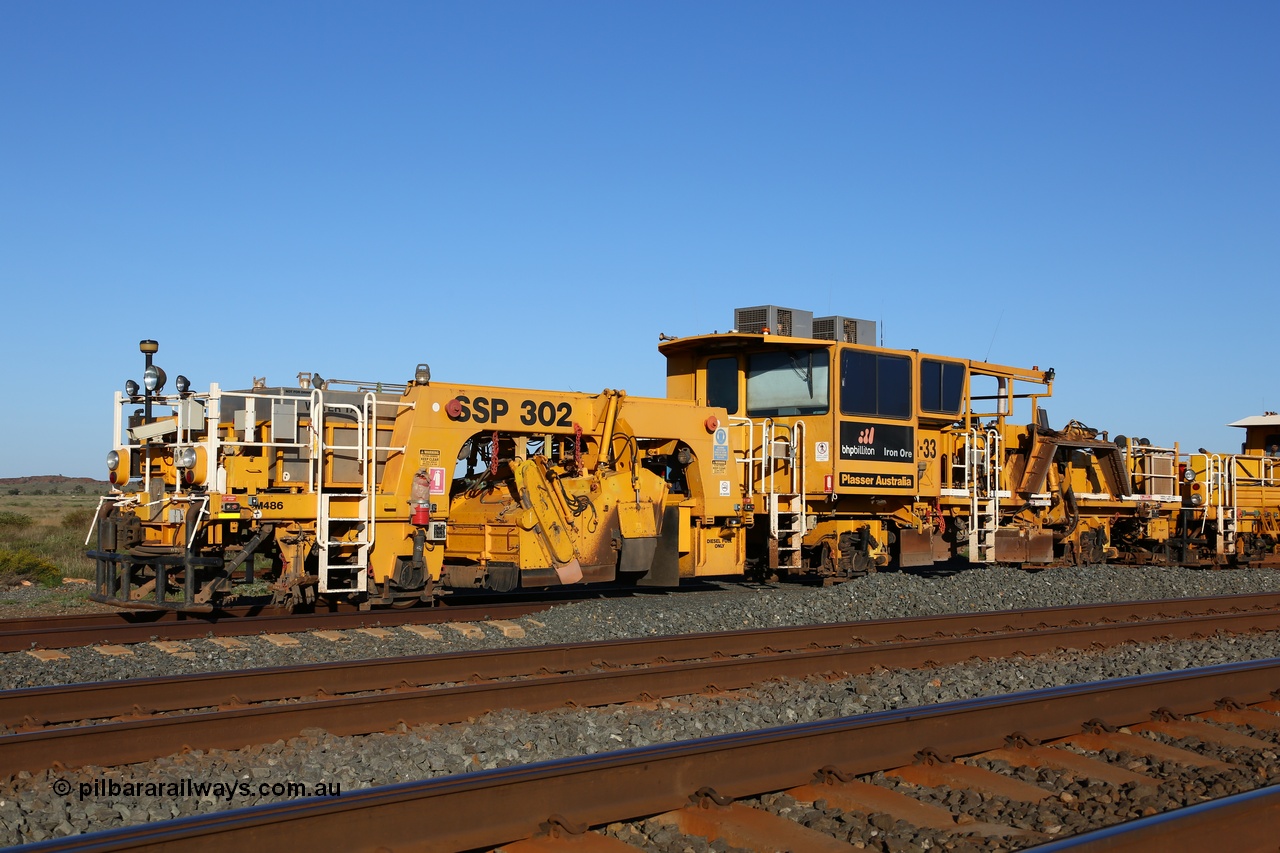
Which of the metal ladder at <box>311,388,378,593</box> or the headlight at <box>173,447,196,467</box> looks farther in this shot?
the metal ladder at <box>311,388,378,593</box>

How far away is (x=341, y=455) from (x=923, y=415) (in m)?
Result: 8.48

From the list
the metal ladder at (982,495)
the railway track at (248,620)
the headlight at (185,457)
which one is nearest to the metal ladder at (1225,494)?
the metal ladder at (982,495)

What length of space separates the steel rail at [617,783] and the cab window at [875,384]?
8416 millimetres

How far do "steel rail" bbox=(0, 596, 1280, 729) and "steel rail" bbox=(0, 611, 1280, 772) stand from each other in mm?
90

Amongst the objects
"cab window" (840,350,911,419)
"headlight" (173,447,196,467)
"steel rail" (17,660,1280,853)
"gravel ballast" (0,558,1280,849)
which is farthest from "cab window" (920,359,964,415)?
"headlight" (173,447,196,467)

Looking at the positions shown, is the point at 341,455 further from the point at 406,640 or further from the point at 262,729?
the point at 262,729

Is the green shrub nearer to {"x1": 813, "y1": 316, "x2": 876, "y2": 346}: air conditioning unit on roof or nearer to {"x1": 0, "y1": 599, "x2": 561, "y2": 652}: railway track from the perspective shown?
{"x1": 0, "y1": 599, "x2": 561, "y2": 652}: railway track

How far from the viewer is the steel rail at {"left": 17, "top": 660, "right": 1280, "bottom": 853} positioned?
4094mm

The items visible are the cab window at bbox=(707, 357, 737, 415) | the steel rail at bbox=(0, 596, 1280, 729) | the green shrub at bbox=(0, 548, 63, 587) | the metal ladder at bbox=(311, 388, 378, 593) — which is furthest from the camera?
the green shrub at bbox=(0, 548, 63, 587)

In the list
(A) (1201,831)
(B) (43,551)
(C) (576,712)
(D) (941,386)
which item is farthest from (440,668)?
(B) (43,551)

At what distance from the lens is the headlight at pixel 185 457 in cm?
1064

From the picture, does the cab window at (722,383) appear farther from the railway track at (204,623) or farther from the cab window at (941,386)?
the railway track at (204,623)

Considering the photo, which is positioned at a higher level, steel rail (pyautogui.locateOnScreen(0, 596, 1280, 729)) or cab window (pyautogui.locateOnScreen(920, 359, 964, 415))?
cab window (pyautogui.locateOnScreen(920, 359, 964, 415))

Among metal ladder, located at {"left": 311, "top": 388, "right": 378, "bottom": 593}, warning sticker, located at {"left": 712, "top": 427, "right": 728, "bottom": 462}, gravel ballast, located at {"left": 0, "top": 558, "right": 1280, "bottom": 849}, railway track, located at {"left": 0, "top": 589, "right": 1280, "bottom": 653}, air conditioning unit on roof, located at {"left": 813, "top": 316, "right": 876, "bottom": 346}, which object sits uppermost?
air conditioning unit on roof, located at {"left": 813, "top": 316, "right": 876, "bottom": 346}
